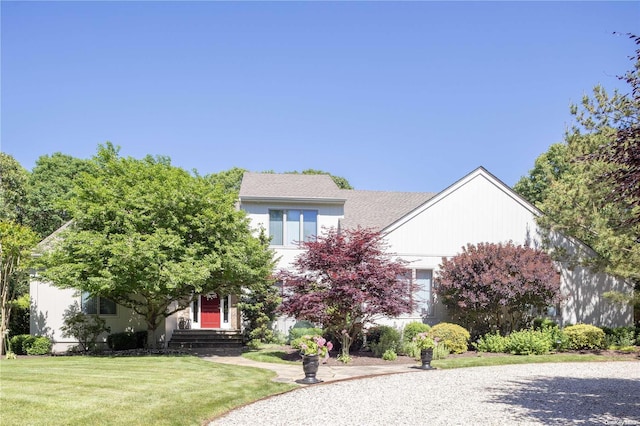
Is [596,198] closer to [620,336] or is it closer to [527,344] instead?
[527,344]

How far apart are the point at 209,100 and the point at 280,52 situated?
10.9ft

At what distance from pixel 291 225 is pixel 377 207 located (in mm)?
5299

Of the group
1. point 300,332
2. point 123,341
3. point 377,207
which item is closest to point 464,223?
point 377,207

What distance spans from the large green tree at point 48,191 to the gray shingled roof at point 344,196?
519 inches

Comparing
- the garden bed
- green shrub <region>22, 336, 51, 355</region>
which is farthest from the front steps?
green shrub <region>22, 336, 51, 355</region>

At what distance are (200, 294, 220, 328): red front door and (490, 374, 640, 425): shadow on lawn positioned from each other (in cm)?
1562

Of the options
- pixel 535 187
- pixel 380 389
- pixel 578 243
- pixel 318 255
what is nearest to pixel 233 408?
pixel 380 389

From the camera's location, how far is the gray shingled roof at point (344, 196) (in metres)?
24.2

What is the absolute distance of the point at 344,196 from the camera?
2520 cm

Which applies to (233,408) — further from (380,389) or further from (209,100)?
(209,100)

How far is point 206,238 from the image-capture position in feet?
60.5

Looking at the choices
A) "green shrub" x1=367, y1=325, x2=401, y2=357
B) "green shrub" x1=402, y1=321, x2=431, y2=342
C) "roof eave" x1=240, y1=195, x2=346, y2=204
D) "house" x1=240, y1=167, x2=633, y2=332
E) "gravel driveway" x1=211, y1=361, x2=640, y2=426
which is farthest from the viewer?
"roof eave" x1=240, y1=195, x2=346, y2=204

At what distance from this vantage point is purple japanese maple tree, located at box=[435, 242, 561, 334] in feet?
63.8

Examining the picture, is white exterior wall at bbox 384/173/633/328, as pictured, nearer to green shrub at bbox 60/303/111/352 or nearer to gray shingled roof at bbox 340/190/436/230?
gray shingled roof at bbox 340/190/436/230
